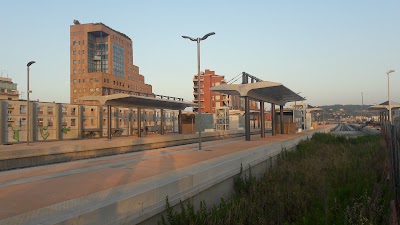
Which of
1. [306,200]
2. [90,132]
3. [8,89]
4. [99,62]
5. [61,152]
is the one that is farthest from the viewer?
[99,62]

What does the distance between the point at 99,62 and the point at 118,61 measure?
9.33 metres

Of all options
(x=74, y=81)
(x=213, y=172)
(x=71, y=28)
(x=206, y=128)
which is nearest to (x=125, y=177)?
(x=213, y=172)

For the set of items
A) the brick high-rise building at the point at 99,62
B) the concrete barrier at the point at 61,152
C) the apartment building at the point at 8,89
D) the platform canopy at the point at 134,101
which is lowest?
the concrete barrier at the point at 61,152

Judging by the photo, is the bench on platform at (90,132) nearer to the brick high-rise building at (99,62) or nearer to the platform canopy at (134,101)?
the platform canopy at (134,101)

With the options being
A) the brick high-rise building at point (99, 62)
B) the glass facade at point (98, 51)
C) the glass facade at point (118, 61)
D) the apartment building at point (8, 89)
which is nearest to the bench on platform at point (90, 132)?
the apartment building at point (8, 89)

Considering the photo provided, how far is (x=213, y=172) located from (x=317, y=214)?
3.43 metres

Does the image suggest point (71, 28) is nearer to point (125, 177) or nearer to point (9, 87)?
point (9, 87)

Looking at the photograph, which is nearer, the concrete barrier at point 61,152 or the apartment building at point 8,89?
the concrete barrier at point 61,152

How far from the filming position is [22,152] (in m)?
15.7

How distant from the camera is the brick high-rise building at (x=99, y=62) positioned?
121625 mm

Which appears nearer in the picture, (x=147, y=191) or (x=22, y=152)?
(x=147, y=191)

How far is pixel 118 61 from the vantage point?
145750 mm

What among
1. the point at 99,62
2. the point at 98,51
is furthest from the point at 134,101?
the point at 98,51

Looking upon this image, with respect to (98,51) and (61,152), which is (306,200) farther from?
(98,51)
